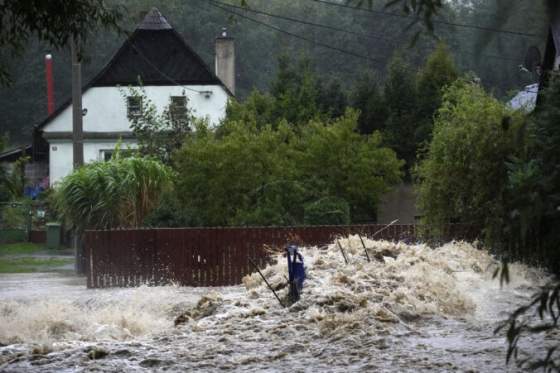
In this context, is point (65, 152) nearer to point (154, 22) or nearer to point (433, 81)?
point (154, 22)

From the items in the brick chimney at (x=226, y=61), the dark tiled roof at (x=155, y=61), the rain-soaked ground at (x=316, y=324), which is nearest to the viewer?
the rain-soaked ground at (x=316, y=324)

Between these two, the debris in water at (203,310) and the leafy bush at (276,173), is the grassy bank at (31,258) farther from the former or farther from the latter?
the debris in water at (203,310)

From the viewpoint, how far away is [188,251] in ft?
92.8

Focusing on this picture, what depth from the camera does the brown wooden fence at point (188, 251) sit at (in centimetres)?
2798

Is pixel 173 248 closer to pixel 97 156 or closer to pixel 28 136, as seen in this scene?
pixel 97 156

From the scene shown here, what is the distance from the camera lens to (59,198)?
31.1 meters

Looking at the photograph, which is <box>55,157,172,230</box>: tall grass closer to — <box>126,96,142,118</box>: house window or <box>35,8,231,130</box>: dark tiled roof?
<box>126,96,142,118</box>: house window

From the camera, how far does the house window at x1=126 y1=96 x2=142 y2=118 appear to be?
43125 mm

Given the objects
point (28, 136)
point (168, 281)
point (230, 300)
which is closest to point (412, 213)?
point (168, 281)

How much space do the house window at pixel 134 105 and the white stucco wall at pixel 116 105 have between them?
12.5 feet

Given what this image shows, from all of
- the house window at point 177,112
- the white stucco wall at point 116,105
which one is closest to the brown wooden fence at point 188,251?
the house window at point 177,112

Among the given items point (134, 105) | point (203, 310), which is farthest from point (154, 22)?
point (203, 310)

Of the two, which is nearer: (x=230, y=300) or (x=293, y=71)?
(x=230, y=300)

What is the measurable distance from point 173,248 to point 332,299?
40.7 ft
